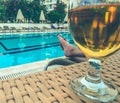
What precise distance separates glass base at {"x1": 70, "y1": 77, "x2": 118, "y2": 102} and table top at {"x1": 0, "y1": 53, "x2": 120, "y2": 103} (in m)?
0.02

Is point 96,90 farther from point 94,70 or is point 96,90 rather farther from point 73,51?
point 73,51

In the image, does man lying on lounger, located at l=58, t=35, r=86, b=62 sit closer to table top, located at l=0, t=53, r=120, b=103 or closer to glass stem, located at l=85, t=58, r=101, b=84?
table top, located at l=0, t=53, r=120, b=103

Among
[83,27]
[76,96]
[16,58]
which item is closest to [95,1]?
[83,27]

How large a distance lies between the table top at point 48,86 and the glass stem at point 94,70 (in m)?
0.06

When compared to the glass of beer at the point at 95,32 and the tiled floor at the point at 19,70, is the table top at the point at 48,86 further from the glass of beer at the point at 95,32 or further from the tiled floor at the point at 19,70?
the tiled floor at the point at 19,70

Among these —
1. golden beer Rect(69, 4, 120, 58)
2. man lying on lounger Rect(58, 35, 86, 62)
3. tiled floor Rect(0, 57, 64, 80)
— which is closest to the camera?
golden beer Rect(69, 4, 120, 58)

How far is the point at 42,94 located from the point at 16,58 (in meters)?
7.82

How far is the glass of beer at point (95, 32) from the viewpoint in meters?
0.44

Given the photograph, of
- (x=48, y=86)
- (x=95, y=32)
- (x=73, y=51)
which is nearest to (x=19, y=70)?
(x=73, y=51)

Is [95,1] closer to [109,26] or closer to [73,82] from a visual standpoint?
[109,26]

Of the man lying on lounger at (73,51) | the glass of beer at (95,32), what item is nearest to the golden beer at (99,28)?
the glass of beer at (95,32)

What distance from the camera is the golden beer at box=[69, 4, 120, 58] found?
443 millimetres

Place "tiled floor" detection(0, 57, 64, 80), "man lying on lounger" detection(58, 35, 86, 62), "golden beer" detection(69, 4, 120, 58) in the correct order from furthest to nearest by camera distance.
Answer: "tiled floor" detection(0, 57, 64, 80), "man lying on lounger" detection(58, 35, 86, 62), "golden beer" detection(69, 4, 120, 58)

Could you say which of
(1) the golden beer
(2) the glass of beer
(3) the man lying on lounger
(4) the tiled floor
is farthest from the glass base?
(4) the tiled floor
